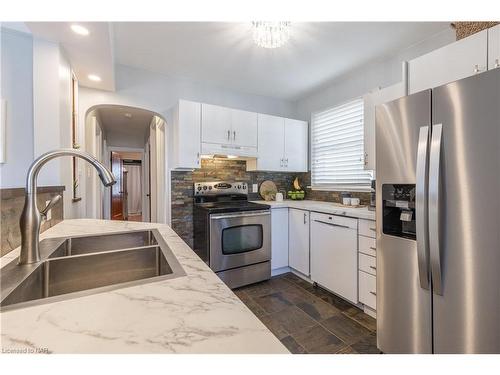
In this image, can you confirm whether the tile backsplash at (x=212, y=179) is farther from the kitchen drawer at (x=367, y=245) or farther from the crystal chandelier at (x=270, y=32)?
the crystal chandelier at (x=270, y=32)

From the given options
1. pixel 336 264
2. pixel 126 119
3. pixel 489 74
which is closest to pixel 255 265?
pixel 336 264

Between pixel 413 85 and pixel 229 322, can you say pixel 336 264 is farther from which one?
pixel 229 322

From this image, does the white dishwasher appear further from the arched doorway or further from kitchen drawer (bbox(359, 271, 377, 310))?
the arched doorway

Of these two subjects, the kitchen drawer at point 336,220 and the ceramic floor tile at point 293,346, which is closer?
the ceramic floor tile at point 293,346

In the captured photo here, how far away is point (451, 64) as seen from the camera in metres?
1.42

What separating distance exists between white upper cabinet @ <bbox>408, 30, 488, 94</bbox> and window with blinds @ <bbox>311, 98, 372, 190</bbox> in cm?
117

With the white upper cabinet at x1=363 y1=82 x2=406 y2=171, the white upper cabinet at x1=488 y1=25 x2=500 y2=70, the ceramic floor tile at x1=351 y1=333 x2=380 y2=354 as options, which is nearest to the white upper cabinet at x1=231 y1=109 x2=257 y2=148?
the white upper cabinet at x1=363 y1=82 x2=406 y2=171

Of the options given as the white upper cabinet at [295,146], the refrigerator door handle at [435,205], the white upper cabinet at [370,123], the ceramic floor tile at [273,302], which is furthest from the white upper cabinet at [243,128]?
the refrigerator door handle at [435,205]

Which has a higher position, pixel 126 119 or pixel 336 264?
pixel 126 119

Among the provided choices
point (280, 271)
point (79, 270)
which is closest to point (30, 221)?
point (79, 270)

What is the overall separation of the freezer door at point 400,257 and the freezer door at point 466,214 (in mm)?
60

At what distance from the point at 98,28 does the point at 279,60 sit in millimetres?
1678

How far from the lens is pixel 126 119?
14.5ft

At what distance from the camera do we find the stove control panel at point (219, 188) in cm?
302
